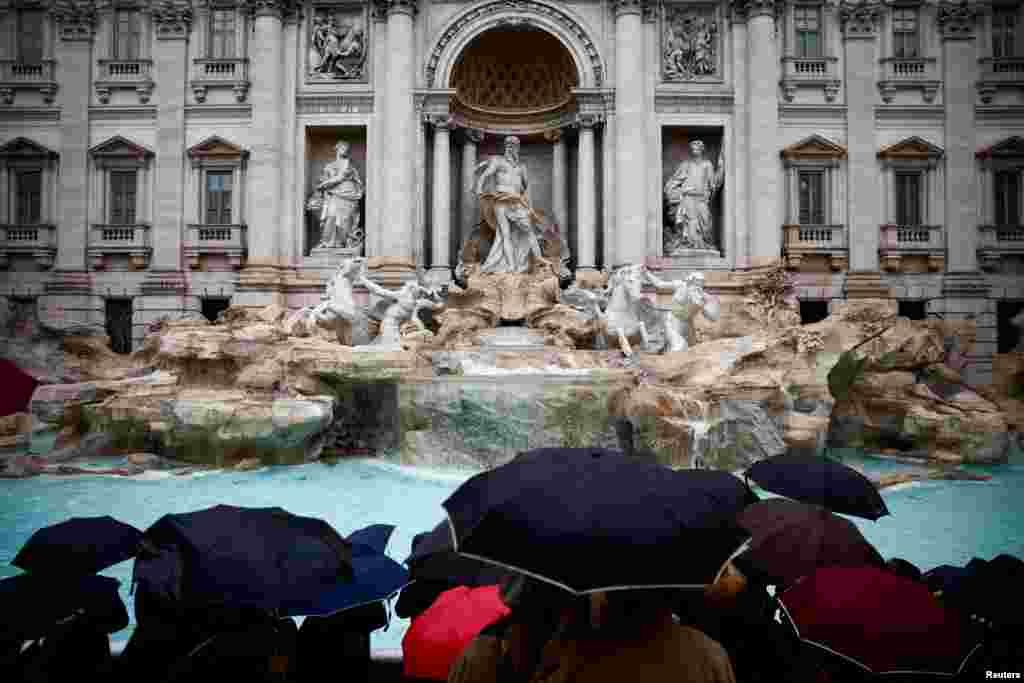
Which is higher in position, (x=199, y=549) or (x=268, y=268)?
(x=268, y=268)

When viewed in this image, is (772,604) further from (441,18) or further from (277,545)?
(441,18)

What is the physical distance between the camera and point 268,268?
16672 mm

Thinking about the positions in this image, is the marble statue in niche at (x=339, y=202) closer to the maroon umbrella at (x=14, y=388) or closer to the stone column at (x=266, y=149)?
the stone column at (x=266, y=149)

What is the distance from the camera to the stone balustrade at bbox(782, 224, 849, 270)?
55.7ft

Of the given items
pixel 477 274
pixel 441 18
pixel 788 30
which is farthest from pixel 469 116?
pixel 788 30

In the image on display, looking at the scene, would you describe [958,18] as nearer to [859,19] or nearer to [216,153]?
[859,19]

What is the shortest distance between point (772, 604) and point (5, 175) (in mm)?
20982

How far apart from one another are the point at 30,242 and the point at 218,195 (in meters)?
4.80

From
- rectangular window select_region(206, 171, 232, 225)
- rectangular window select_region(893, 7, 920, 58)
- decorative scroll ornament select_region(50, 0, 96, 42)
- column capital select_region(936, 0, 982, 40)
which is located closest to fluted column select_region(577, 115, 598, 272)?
rectangular window select_region(893, 7, 920, 58)

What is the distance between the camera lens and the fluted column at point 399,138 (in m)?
16.6

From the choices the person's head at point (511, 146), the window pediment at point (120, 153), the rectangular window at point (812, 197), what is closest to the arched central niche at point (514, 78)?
the person's head at point (511, 146)

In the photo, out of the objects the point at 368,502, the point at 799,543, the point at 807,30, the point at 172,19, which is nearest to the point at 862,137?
the point at 807,30

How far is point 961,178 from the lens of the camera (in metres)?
17.1

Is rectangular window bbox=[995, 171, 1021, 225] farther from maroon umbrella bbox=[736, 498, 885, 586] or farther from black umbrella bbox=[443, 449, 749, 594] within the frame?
black umbrella bbox=[443, 449, 749, 594]
